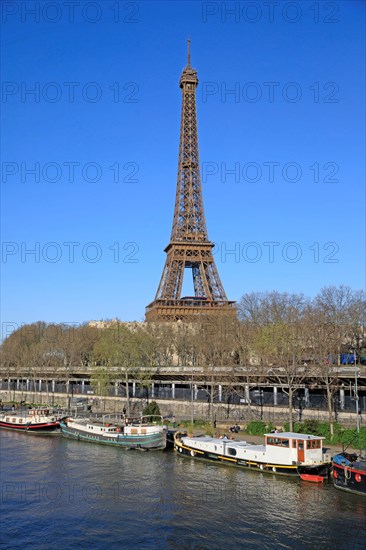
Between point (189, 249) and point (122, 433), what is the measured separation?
59725mm

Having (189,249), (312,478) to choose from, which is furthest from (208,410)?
(189,249)

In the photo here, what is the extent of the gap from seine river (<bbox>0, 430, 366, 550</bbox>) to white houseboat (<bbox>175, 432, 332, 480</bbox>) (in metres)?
0.84

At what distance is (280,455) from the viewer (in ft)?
134

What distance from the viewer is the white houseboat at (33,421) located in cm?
6625

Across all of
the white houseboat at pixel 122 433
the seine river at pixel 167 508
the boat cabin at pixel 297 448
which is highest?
the boat cabin at pixel 297 448

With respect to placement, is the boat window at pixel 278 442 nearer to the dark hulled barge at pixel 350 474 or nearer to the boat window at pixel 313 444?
the boat window at pixel 313 444

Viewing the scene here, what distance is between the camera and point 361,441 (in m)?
44.1

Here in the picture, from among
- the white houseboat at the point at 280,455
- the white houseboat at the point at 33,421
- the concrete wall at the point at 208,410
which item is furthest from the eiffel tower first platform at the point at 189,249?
the white houseboat at the point at 280,455

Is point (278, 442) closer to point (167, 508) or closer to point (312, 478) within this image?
point (312, 478)

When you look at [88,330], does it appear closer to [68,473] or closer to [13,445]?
[13,445]

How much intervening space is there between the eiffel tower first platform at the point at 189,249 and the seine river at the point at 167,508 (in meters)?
53.0

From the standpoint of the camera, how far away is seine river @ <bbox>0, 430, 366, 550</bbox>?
92.1ft

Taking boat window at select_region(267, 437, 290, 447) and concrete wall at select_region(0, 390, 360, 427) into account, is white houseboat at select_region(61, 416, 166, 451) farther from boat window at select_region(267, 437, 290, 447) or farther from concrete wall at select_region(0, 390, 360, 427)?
boat window at select_region(267, 437, 290, 447)

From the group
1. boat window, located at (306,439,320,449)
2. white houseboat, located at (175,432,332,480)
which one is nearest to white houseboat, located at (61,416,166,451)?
white houseboat, located at (175,432,332,480)
